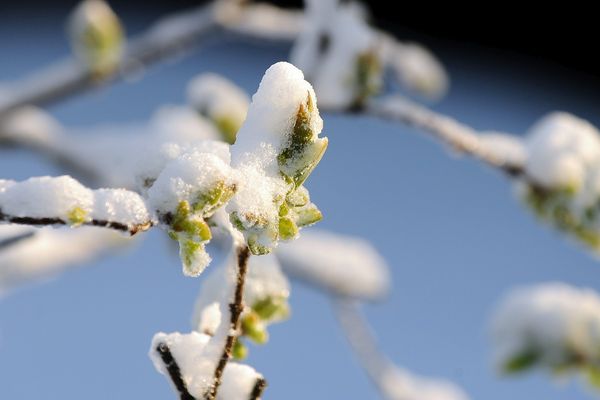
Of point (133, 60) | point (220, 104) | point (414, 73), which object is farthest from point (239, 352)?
point (414, 73)

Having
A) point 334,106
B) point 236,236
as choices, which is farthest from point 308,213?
point 334,106

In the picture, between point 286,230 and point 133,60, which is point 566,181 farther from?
point 133,60

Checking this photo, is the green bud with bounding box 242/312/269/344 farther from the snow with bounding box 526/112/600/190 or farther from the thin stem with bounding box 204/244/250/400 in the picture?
the snow with bounding box 526/112/600/190

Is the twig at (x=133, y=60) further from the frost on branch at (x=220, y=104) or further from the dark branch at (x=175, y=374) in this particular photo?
the dark branch at (x=175, y=374)

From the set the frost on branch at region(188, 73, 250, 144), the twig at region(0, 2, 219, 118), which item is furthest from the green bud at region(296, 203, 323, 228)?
the twig at region(0, 2, 219, 118)

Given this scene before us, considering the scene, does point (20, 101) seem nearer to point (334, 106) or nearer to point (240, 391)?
point (334, 106)

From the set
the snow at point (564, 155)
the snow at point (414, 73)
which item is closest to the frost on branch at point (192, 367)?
→ the snow at point (564, 155)
